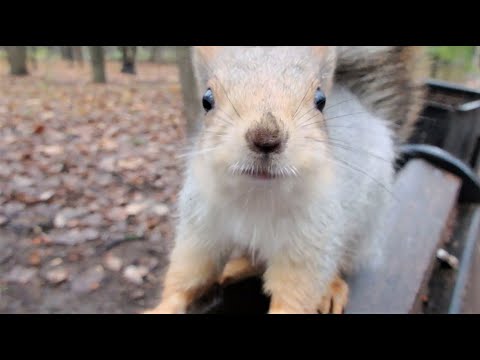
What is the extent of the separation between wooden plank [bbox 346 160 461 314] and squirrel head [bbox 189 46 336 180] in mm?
408

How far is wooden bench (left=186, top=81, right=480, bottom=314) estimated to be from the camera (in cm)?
123

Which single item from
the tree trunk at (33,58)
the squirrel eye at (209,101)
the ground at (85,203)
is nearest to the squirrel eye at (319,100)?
the squirrel eye at (209,101)

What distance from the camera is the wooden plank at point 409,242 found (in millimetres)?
1204

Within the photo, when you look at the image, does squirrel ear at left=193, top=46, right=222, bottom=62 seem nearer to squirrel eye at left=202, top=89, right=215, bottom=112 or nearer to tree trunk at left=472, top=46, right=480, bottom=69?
squirrel eye at left=202, top=89, right=215, bottom=112

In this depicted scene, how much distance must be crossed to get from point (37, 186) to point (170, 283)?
2.39m

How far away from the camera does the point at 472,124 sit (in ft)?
7.23

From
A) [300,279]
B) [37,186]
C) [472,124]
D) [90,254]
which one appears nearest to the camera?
[300,279]

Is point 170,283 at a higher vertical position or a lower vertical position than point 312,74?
lower

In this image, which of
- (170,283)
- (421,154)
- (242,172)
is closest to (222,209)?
(242,172)

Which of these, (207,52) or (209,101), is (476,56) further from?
(209,101)

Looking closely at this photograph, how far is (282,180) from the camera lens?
963 mm

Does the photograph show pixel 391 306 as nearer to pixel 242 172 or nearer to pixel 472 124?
pixel 242 172

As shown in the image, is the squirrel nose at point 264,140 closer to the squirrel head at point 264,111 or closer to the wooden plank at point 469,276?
the squirrel head at point 264,111

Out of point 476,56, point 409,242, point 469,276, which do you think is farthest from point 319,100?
point 476,56
